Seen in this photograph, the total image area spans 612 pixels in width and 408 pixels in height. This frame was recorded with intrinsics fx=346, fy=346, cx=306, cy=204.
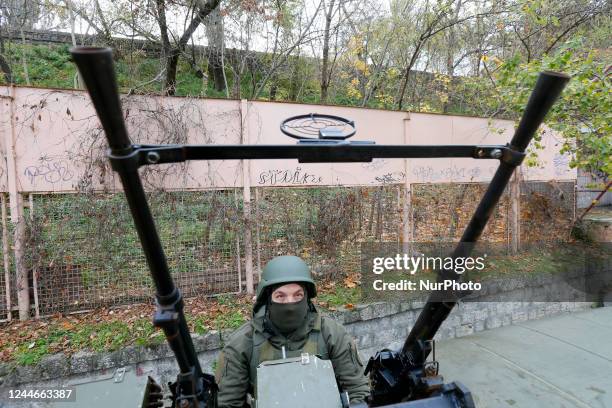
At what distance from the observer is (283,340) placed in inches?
83.2

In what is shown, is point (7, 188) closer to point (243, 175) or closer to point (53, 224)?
point (53, 224)

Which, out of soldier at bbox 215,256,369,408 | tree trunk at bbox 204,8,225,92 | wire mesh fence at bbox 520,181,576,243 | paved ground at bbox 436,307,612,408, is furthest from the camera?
tree trunk at bbox 204,8,225,92

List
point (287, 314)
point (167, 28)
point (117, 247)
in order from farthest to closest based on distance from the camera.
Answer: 1. point (167, 28)
2. point (117, 247)
3. point (287, 314)

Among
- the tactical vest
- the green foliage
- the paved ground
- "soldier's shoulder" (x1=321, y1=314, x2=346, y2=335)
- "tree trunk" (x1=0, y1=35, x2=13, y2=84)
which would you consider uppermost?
"tree trunk" (x1=0, y1=35, x2=13, y2=84)

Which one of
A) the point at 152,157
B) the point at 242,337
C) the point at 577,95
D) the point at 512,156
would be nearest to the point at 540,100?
the point at 512,156

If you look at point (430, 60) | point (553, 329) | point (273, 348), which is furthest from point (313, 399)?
point (430, 60)

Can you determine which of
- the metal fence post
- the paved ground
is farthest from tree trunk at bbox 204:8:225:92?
the paved ground

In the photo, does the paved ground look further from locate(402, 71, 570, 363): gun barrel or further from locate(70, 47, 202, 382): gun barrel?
locate(70, 47, 202, 382): gun barrel

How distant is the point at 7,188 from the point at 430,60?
13470 millimetres

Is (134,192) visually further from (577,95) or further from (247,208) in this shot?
(577,95)

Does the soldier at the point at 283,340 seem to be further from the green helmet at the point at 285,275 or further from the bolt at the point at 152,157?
the bolt at the point at 152,157

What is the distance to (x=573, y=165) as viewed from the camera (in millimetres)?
5449

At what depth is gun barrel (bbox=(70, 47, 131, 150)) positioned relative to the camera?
618 mm

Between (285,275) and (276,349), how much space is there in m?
0.45
